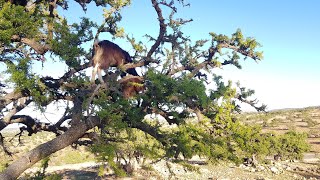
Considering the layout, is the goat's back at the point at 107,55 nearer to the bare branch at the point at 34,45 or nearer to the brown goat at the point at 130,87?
the brown goat at the point at 130,87

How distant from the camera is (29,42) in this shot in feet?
28.5

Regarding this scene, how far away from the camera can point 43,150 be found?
336 inches

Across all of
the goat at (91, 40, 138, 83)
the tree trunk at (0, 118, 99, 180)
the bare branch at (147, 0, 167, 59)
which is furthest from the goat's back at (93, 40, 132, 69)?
the tree trunk at (0, 118, 99, 180)

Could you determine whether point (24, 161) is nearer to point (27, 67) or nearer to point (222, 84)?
point (27, 67)

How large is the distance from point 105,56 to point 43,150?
9.38 feet

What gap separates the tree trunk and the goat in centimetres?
124

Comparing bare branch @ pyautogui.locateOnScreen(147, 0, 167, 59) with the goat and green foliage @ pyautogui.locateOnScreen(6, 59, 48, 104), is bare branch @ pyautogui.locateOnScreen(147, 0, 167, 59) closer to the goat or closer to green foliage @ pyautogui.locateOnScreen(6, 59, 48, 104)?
the goat

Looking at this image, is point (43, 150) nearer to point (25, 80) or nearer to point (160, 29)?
point (25, 80)

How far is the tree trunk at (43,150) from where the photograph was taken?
25.9 ft

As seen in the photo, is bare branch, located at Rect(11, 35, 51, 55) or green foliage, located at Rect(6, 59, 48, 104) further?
bare branch, located at Rect(11, 35, 51, 55)

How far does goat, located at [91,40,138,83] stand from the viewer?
30.0ft

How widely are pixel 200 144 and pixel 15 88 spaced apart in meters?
4.50

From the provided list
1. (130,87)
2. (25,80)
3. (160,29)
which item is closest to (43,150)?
(25,80)

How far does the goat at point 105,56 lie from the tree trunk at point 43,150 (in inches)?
48.7
